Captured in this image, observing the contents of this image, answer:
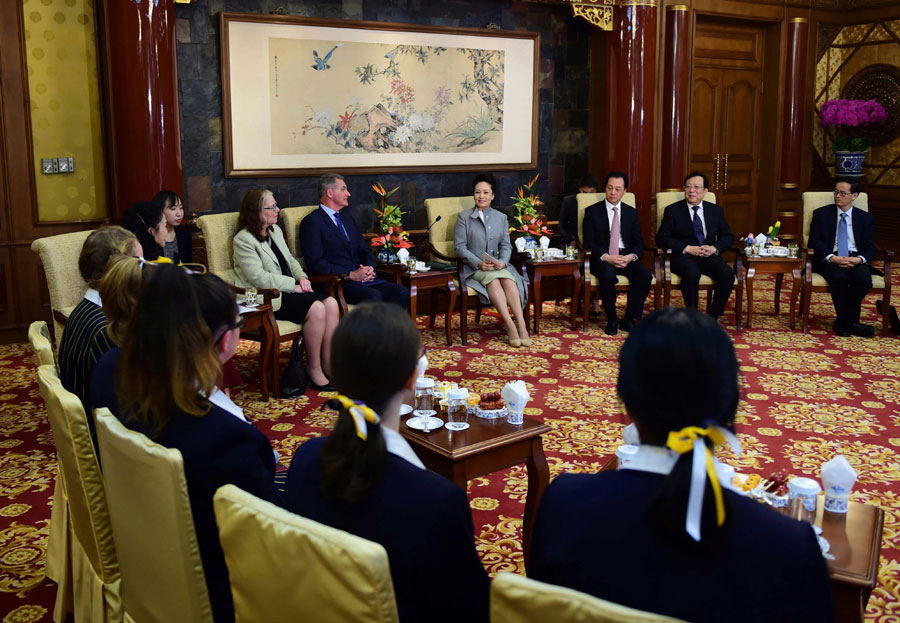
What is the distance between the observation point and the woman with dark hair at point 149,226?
548 centimetres

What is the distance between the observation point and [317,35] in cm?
770

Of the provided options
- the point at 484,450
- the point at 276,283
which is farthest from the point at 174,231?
the point at 484,450

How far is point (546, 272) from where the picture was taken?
7.62 m

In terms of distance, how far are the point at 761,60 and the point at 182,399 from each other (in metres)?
10.4

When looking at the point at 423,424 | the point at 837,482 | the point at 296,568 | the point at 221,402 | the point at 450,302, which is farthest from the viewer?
the point at 450,302

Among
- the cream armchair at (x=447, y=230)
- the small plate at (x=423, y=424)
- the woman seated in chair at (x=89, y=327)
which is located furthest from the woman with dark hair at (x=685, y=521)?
the cream armchair at (x=447, y=230)

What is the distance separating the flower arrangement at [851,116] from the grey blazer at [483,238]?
18.4 feet

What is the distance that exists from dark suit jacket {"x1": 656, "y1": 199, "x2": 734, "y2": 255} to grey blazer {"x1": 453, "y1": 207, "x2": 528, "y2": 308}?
1455 millimetres

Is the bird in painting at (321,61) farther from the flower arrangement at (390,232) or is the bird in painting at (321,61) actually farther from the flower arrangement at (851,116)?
the flower arrangement at (851,116)

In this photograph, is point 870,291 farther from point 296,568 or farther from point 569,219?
point 296,568

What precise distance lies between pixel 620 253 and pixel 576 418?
2.95 metres

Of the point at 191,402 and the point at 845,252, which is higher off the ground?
the point at 191,402

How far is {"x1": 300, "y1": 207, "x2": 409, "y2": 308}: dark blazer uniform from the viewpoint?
6.41 metres

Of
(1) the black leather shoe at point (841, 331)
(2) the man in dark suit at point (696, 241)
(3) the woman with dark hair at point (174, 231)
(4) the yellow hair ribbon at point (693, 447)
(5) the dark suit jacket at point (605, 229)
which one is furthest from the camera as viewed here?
(5) the dark suit jacket at point (605, 229)
